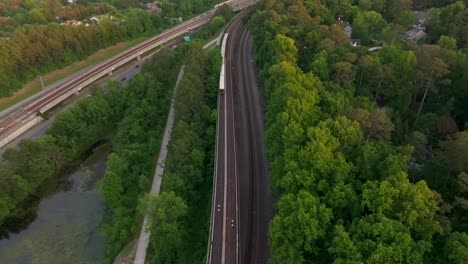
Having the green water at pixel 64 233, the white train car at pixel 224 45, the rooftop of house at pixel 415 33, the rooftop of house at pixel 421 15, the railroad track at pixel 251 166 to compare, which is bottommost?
the green water at pixel 64 233

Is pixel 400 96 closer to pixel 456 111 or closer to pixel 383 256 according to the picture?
pixel 456 111

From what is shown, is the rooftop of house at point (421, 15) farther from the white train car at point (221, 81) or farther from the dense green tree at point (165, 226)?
the dense green tree at point (165, 226)

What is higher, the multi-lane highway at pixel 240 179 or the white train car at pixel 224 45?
the white train car at pixel 224 45

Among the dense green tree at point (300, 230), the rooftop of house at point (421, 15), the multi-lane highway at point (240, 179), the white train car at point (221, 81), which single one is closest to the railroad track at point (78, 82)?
the multi-lane highway at point (240, 179)

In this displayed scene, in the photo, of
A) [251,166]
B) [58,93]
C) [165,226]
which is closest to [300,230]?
[165,226]

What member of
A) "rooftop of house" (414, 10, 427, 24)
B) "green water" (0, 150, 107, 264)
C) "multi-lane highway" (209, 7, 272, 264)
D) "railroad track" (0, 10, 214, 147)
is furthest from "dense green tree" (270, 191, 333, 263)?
"rooftop of house" (414, 10, 427, 24)

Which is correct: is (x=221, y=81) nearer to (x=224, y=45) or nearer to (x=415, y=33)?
(x=224, y=45)

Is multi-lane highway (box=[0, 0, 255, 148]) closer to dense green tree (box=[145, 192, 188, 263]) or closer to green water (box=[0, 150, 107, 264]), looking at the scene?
green water (box=[0, 150, 107, 264])
